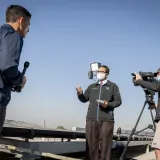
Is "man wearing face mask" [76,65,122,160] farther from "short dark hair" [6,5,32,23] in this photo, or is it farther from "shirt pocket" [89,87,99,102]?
"short dark hair" [6,5,32,23]

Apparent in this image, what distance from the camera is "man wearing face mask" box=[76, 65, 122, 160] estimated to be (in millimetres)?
4656

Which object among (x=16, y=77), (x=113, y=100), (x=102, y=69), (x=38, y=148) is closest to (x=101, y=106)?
(x=113, y=100)

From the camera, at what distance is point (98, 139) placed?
477cm

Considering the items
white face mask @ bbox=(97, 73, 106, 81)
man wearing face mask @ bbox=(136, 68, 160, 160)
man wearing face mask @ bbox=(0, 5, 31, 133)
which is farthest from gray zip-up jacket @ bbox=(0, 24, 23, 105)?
white face mask @ bbox=(97, 73, 106, 81)

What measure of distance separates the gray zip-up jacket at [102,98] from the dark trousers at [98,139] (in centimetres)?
11

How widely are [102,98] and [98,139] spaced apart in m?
0.65

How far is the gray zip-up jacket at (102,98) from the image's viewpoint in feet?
15.4

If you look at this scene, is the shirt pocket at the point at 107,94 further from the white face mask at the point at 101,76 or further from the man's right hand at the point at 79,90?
the man's right hand at the point at 79,90

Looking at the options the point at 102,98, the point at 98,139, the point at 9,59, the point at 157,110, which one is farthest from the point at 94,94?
the point at 9,59

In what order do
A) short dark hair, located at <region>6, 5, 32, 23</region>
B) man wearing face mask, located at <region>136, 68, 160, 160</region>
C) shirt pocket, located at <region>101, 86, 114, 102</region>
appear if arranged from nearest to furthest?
short dark hair, located at <region>6, 5, 32, 23</region>
man wearing face mask, located at <region>136, 68, 160, 160</region>
shirt pocket, located at <region>101, 86, 114, 102</region>

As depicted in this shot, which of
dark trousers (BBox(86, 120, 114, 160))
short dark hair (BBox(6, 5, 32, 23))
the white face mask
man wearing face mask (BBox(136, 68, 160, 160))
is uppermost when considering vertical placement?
short dark hair (BBox(6, 5, 32, 23))

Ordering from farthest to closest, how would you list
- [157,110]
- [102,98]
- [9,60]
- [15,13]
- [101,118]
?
Result: [102,98] → [101,118] → [157,110] → [15,13] → [9,60]

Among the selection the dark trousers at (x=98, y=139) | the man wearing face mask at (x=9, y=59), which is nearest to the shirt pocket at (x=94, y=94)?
the dark trousers at (x=98, y=139)

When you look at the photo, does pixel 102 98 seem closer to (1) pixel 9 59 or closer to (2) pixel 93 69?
(2) pixel 93 69
